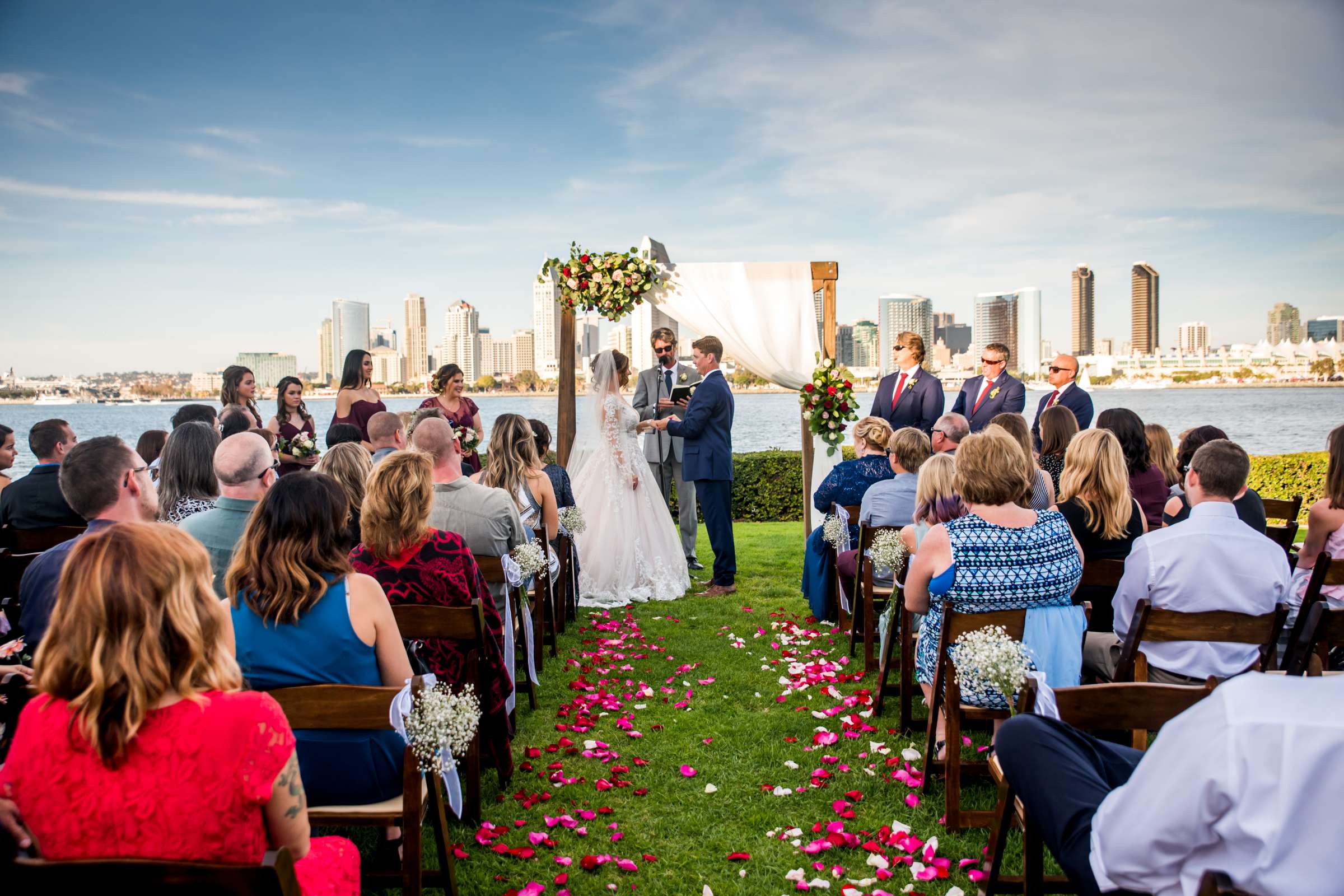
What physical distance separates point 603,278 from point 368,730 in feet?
17.5

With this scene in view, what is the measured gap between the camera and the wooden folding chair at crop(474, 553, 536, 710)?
13.5ft

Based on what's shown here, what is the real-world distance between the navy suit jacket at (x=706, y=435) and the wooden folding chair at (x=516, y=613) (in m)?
2.38

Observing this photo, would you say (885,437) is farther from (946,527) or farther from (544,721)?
(544,721)

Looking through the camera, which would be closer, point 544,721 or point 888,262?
point 544,721

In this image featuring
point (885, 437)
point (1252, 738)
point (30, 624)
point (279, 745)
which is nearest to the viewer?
point (1252, 738)

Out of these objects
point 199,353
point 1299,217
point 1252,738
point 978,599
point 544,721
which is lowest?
point 544,721

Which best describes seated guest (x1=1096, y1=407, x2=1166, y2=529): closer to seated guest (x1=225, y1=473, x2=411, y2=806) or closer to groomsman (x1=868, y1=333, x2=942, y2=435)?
groomsman (x1=868, y1=333, x2=942, y2=435)

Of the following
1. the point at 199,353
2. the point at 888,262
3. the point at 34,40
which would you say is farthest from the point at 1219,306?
the point at 199,353

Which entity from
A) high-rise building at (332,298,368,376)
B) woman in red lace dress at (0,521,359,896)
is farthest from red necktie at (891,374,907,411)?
high-rise building at (332,298,368,376)

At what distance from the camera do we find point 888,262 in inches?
2009

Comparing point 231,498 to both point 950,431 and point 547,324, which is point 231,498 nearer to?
point 950,431

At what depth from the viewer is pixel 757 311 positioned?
780 centimetres

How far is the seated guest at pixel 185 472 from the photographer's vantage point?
12.9 feet

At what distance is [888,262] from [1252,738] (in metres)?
52.7
